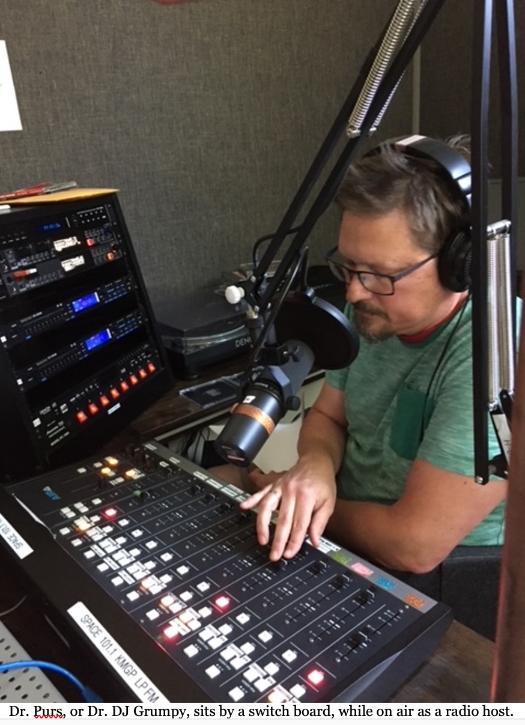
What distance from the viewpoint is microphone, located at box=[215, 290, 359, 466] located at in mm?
545

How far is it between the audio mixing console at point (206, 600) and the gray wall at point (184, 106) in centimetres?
83

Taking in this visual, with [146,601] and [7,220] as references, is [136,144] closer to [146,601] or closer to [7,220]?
[7,220]

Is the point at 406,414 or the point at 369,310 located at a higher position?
the point at 369,310

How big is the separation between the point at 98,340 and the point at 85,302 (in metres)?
0.07

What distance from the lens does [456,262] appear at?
88 cm

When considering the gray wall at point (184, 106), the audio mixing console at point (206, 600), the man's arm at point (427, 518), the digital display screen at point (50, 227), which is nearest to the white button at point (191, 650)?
the audio mixing console at point (206, 600)

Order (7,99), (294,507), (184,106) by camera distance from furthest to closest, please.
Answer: (184,106)
(7,99)
(294,507)

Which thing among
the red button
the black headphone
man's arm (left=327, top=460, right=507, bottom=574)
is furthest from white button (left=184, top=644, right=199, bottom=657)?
the black headphone

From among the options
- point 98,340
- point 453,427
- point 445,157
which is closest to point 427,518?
point 453,427

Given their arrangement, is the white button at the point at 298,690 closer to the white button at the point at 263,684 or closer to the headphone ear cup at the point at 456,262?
the white button at the point at 263,684

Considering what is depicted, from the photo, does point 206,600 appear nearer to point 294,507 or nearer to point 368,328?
point 294,507

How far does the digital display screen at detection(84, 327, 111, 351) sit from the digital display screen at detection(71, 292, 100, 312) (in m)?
0.05

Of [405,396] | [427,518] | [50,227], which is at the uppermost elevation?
[50,227]

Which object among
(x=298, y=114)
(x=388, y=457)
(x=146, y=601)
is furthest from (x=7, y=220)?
(x=298, y=114)
